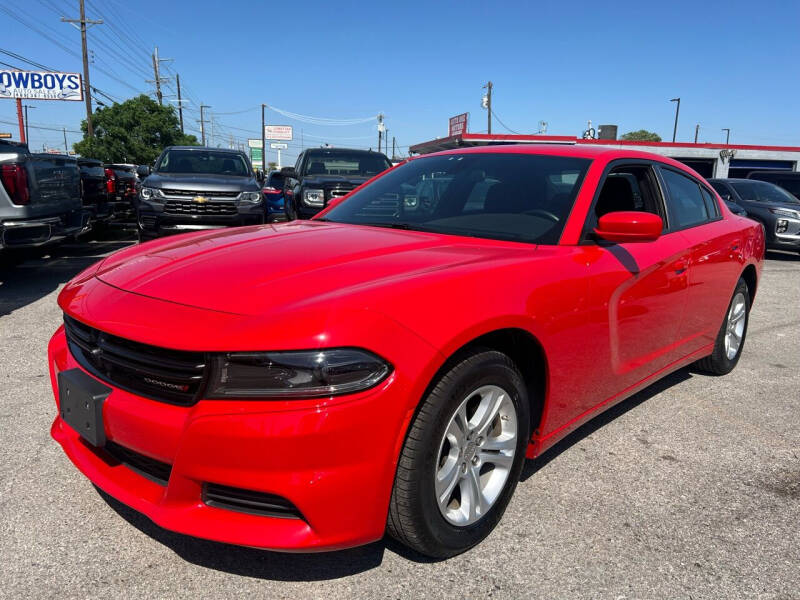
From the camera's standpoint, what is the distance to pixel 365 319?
6.07 ft

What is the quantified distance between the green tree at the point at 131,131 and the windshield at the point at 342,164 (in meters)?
30.9

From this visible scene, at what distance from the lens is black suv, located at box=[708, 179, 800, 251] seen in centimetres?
1199

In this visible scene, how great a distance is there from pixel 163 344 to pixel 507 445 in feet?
4.42

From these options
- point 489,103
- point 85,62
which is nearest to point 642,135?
point 489,103

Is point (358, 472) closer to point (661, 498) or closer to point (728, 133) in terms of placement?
point (661, 498)

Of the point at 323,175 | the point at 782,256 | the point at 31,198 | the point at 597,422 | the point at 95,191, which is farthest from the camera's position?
the point at 782,256

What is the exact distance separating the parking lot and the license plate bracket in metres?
0.48

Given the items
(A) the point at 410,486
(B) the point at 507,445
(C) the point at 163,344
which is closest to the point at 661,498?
(B) the point at 507,445

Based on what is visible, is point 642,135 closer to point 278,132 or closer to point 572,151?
point 278,132

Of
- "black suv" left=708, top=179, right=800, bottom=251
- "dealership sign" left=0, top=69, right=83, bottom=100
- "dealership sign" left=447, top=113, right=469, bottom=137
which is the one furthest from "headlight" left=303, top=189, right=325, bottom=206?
"dealership sign" left=447, top=113, right=469, bottom=137

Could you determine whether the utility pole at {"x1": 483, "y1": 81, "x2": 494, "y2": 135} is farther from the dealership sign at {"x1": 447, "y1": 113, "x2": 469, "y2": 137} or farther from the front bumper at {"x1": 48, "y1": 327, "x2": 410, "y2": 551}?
the front bumper at {"x1": 48, "y1": 327, "x2": 410, "y2": 551}

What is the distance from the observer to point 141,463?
2061mm

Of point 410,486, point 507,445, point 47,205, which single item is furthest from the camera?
point 47,205

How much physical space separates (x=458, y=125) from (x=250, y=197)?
43039 mm
